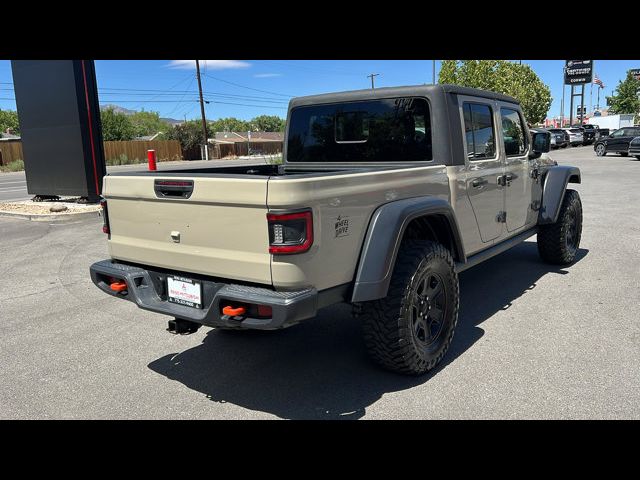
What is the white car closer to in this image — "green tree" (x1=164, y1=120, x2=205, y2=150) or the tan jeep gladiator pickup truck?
"green tree" (x1=164, y1=120, x2=205, y2=150)

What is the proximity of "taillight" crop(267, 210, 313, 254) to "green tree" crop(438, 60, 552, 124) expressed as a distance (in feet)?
121

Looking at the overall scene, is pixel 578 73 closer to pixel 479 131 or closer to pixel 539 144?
Result: pixel 539 144

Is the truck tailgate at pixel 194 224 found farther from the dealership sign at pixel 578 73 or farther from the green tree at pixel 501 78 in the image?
the dealership sign at pixel 578 73

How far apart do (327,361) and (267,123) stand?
158m

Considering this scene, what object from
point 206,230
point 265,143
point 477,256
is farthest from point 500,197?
point 265,143

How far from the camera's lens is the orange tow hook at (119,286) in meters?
3.57

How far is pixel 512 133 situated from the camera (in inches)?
209

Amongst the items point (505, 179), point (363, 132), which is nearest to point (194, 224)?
point (363, 132)

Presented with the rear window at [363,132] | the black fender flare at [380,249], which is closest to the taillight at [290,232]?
the black fender flare at [380,249]

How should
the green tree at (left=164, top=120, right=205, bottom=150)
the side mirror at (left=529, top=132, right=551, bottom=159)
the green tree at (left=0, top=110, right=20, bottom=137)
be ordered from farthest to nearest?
the green tree at (left=0, top=110, right=20, bottom=137) < the green tree at (left=164, top=120, right=205, bottom=150) < the side mirror at (left=529, top=132, right=551, bottom=159)

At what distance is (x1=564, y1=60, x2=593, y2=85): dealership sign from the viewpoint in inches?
2222

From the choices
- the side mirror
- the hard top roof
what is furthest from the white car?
the hard top roof
